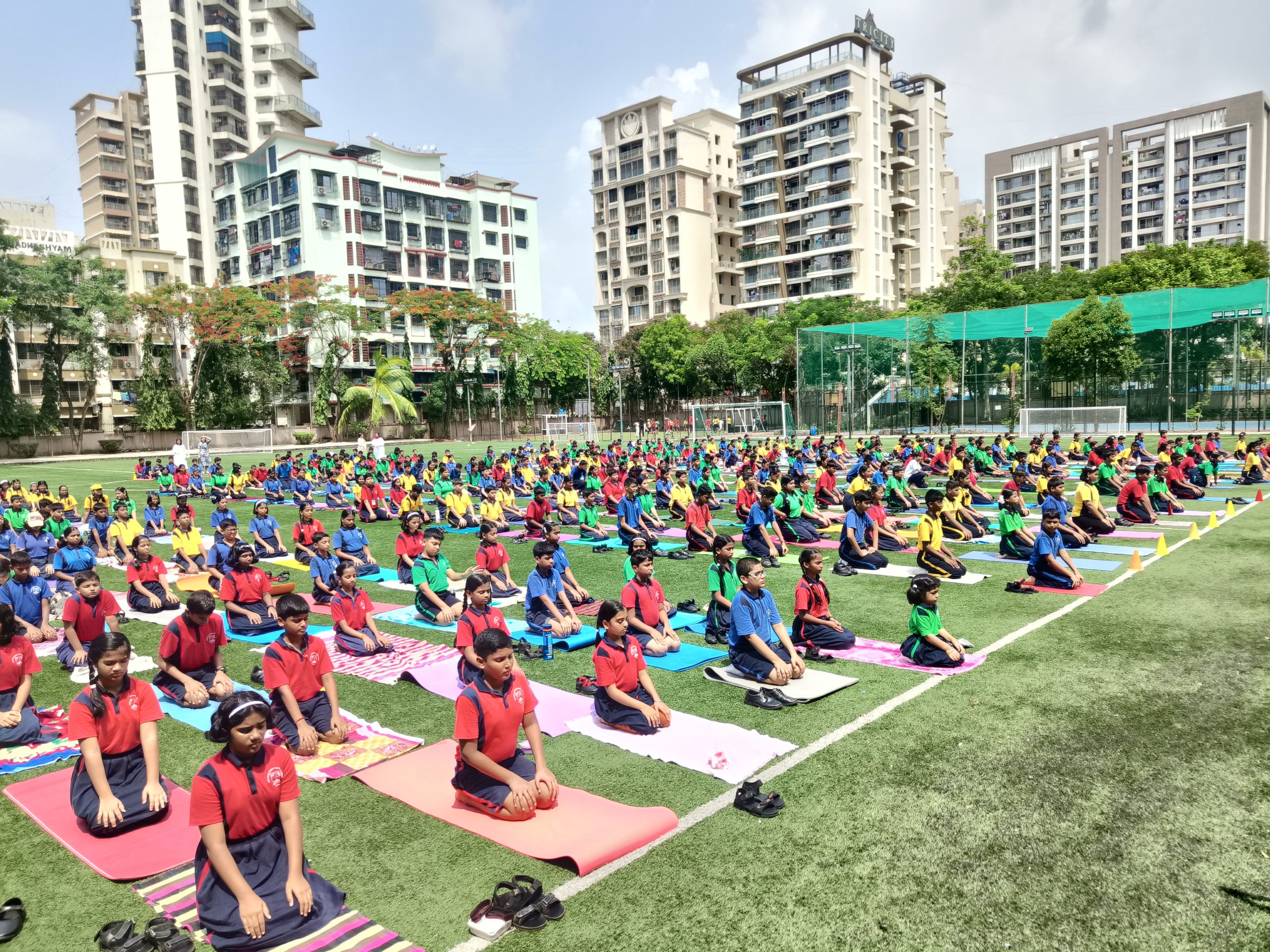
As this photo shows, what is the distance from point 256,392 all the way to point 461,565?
5079 cm

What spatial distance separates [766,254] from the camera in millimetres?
83250

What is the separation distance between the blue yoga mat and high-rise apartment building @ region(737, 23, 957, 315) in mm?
67992

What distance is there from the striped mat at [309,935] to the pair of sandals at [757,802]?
2.28 m

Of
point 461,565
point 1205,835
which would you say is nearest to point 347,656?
point 461,565

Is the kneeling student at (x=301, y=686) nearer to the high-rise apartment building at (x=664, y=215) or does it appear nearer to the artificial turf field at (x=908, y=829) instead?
the artificial turf field at (x=908, y=829)

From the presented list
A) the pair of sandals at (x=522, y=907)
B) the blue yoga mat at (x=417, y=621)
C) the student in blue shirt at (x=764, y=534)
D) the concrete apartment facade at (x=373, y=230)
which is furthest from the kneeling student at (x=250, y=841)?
the concrete apartment facade at (x=373, y=230)

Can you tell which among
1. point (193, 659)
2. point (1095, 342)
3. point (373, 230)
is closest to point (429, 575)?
point (193, 659)

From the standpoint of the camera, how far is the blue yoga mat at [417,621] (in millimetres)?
10547

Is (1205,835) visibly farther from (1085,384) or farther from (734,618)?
(1085,384)

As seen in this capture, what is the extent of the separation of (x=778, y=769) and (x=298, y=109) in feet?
297

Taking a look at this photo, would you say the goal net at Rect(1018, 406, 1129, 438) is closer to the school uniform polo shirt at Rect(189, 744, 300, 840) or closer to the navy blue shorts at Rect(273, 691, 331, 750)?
the navy blue shorts at Rect(273, 691, 331, 750)

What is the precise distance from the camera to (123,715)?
549 centimetres

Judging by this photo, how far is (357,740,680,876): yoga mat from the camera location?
506 cm

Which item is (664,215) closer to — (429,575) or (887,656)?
(429,575)
